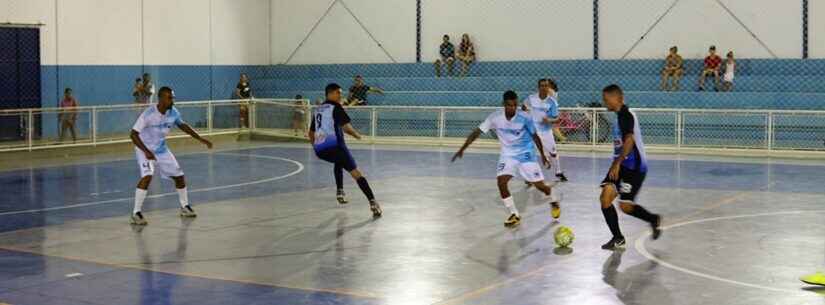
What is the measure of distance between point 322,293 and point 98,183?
12017 mm

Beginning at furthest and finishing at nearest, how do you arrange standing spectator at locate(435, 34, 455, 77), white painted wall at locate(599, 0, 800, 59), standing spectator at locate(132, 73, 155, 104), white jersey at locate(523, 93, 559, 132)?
standing spectator at locate(435, 34, 455, 77) < standing spectator at locate(132, 73, 155, 104) < white painted wall at locate(599, 0, 800, 59) < white jersey at locate(523, 93, 559, 132)

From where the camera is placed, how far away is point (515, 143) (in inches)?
582

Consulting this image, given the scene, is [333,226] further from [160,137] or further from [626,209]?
[626,209]

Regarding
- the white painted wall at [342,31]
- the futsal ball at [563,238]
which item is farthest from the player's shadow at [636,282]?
the white painted wall at [342,31]

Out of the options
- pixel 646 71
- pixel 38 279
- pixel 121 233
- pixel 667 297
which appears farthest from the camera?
pixel 646 71

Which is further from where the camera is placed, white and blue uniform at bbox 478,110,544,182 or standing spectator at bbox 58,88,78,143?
standing spectator at bbox 58,88,78,143

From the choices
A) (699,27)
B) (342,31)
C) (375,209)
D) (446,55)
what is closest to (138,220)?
(375,209)

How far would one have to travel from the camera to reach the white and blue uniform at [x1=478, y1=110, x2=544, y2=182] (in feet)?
48.2

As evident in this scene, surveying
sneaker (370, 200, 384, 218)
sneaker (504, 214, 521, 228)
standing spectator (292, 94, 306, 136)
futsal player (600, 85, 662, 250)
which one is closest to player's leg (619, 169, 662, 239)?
futsal player (600, 85, 662, 250)

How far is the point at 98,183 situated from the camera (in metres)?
20.9

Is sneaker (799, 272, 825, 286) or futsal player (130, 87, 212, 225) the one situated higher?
futsal player (130, 87, 212, 225)

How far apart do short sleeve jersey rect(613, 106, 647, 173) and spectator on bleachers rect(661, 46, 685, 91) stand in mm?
20477

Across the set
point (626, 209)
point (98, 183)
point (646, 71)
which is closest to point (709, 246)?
point (626, 209)

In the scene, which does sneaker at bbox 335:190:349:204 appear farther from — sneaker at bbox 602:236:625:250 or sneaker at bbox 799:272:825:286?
sneaker at bbox 799:272:825:286
